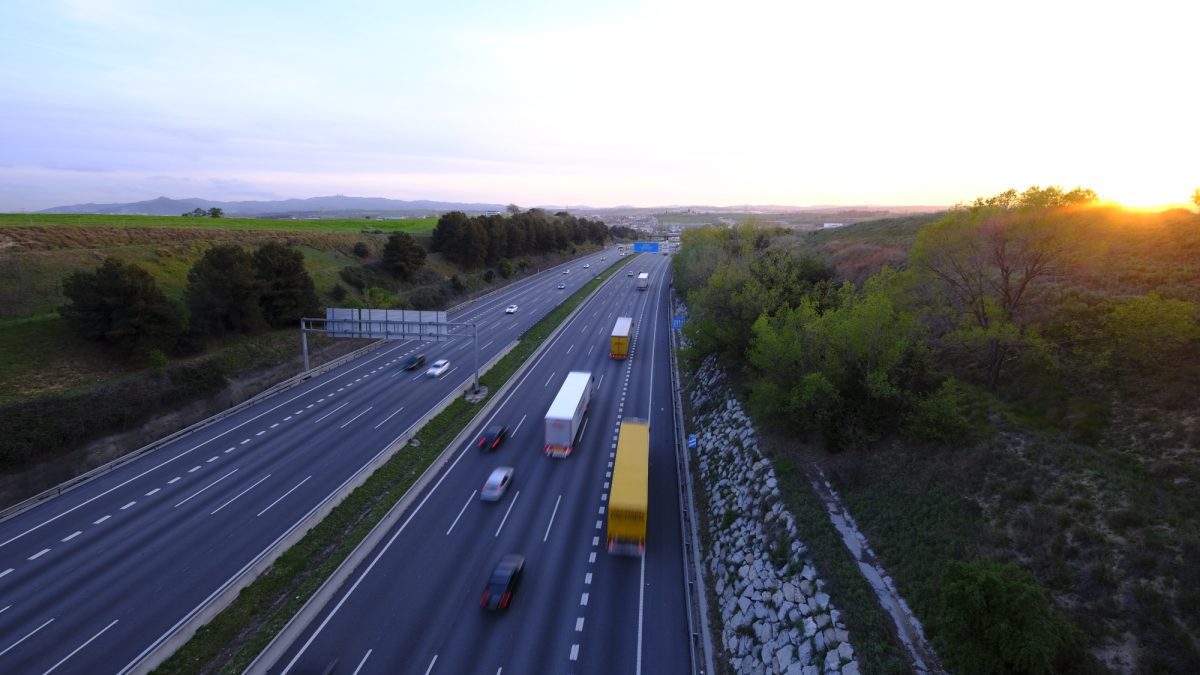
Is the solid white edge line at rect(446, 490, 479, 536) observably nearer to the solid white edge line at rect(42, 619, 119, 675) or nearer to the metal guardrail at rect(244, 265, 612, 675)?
the metal guardrail at rect(244, 265, 612, 675)

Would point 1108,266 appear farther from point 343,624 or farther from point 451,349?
point 451,349

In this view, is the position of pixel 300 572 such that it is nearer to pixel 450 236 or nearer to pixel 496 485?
pixel 496 485

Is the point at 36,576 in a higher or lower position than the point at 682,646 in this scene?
higher

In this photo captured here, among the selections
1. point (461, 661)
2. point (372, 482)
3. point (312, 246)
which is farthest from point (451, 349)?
point (461, 661)

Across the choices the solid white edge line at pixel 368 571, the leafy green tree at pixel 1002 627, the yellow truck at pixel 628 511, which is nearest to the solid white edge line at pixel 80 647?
the solid white edge line at pixel 368 571

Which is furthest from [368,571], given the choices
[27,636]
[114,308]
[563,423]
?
[114,308]

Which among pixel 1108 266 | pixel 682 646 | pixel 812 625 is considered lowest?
pixel 682 646
